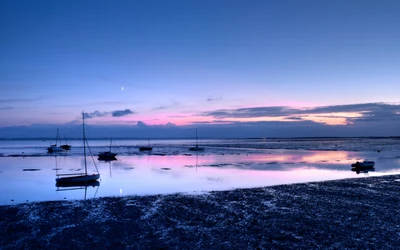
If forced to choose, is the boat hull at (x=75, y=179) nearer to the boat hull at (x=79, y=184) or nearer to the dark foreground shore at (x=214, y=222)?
the boat hull at (x=79, y=184)

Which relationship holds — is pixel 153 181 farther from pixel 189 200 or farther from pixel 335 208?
pixel 335 208

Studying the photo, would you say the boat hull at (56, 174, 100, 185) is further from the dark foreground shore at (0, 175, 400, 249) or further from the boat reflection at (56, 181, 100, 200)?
the dark foreground shore at (0, 175, 400, 249)

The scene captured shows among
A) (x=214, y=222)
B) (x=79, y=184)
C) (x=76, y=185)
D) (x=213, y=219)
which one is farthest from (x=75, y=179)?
(x=214, y=222)

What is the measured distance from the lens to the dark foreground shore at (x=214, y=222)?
43.4 feet

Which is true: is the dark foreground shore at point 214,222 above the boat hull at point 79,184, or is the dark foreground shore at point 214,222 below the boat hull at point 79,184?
above

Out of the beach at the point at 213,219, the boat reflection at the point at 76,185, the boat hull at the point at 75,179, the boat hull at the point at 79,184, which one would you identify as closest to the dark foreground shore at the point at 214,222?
the beach at the point at 213,219

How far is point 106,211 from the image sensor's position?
63.0 ft

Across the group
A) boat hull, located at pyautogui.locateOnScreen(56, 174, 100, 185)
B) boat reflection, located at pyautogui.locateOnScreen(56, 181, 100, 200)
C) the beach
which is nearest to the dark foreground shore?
the beach

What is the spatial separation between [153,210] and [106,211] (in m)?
2.89

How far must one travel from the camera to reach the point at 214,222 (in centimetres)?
1630

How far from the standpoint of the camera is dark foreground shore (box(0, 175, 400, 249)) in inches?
521

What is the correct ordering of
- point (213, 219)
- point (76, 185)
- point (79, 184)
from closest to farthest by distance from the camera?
point (213, 219) < point (76, 185) < point (79, 184)

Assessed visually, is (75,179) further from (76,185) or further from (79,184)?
(76,185)

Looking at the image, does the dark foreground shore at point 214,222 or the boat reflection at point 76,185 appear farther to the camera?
the boat reflection at point 76,185
